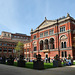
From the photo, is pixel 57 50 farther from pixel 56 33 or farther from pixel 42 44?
pixel 42 44

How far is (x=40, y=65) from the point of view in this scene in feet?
51.3

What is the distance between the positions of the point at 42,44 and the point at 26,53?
20.9m

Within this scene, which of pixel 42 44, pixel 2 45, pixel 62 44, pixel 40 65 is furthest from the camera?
pixel 2 45

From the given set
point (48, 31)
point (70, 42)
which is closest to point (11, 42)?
point (48, 31)

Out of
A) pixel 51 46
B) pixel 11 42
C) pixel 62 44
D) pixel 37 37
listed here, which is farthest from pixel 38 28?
pixel 11 42

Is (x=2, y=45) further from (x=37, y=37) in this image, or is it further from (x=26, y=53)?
(x=37, y=37)

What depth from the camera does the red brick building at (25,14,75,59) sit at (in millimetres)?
37562

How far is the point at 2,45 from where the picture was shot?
72.5 m

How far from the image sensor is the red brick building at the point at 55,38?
3756 centimetres

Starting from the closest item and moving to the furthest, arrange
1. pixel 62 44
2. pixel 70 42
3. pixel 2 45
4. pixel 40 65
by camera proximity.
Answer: pixel 40 65 → pixel 70 42 → pixel 62 44 → pixel 2 45

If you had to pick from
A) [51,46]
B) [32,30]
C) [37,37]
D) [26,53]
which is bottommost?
[26,53]

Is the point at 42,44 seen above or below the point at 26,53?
above

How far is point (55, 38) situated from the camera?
42.0 m

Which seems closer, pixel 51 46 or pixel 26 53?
pixel 51 46
